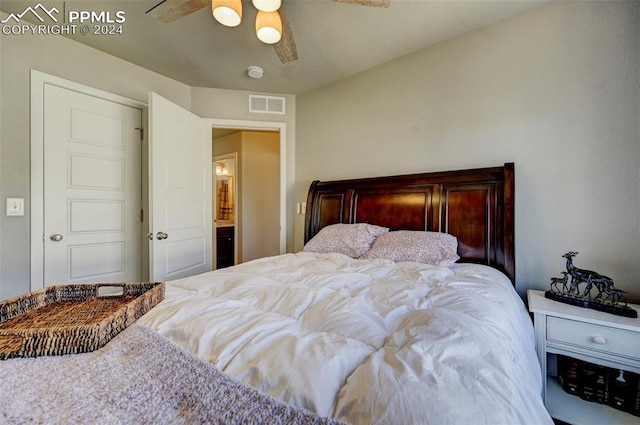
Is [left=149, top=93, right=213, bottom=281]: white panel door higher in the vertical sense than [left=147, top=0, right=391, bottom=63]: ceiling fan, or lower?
lower

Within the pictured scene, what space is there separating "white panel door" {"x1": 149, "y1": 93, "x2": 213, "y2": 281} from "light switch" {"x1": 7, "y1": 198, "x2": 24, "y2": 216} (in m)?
0.83

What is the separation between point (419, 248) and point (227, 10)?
6.20 feet

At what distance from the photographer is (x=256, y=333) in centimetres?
77

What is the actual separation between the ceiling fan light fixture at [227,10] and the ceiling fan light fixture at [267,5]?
4.1 inches

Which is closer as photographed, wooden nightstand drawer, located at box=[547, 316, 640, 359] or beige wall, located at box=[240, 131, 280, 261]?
wooden nightstand drawer, located at box=[547, 316, 640, 359]

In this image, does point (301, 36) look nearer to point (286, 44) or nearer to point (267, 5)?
point (286, 44)

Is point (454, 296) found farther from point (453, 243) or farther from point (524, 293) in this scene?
point (524, 293)

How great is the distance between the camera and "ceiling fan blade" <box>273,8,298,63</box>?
174 centimetres

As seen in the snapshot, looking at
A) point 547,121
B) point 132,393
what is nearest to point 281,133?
point 547,121

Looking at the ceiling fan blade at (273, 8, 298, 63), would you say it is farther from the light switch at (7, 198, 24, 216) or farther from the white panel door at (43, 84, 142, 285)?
the light switch at (7, 198, 24, 216)

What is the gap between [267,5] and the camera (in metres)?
1.47

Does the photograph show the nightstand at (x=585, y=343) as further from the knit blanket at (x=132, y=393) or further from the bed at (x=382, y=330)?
the knit blanket at (x=132, y=393)

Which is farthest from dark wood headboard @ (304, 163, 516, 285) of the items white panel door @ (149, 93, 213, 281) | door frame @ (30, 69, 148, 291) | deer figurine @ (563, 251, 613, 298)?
door frame @ (30, 69, 148, 291)

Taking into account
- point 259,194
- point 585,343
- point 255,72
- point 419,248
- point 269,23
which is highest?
point 255,72
